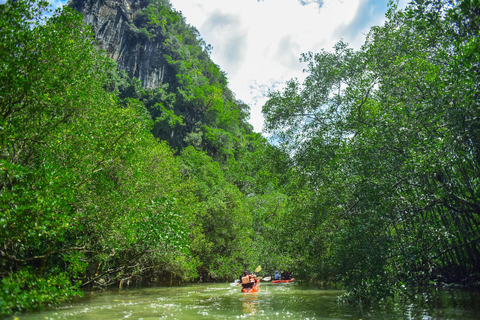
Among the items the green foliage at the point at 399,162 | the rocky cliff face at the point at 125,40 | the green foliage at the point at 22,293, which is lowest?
the green foliage at the point at 22,293

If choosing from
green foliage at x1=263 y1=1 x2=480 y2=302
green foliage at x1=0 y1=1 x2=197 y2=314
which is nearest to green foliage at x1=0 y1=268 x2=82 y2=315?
green foliage at x1=0 y1=1 x2=197 y2=314

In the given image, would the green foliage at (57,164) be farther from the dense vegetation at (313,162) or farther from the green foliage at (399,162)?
the green foliage at (399,162)

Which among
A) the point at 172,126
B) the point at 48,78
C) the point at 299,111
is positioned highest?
the point at 172,126

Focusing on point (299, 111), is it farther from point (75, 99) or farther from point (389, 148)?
point (75, 99)

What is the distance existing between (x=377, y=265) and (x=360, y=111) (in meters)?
5.29

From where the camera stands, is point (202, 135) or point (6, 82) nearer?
point (6, 82)

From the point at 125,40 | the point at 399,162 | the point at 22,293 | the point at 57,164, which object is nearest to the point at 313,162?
the point at 399,162

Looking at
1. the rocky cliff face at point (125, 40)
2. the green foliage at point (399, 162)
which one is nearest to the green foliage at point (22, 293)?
the green foliage at point (399, 162)

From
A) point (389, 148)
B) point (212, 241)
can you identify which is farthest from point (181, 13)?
point (389, 148)

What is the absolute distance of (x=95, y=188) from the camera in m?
9.91

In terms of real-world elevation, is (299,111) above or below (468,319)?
above

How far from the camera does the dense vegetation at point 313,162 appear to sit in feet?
21.7

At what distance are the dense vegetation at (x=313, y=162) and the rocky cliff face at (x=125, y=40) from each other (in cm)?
4256

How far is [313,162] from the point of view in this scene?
37.5 feet
